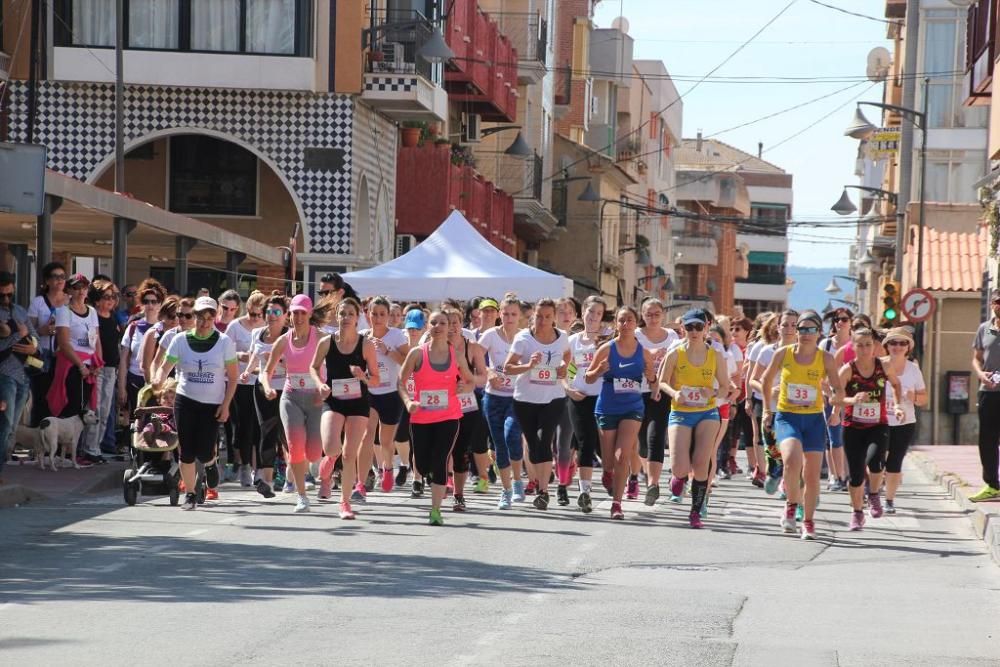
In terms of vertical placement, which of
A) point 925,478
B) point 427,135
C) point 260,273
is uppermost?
point 427,135

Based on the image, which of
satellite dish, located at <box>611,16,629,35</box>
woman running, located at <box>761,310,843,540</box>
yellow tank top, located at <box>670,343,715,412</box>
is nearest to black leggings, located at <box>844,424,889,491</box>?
woman running, located at <box>761,310,843,540</box>

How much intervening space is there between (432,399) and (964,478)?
28.3 feet

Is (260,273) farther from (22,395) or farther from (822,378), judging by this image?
(822,378)

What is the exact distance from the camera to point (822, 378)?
48.3 ft

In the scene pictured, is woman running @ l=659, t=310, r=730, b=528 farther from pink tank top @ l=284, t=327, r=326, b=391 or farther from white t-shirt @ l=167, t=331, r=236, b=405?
white t-shirt @ l=167, t=331, r=236, b=405

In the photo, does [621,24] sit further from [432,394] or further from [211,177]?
[432,394]

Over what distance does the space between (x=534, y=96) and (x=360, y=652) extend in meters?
46.4

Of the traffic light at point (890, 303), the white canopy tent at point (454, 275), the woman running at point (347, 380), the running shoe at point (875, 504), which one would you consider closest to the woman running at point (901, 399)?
the running shoe at point (875, 504)

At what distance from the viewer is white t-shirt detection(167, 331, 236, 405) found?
15.2 meters

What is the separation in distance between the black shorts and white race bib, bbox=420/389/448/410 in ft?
6.97

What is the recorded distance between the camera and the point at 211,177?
109ft

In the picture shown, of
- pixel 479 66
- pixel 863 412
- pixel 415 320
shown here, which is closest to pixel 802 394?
pixel 863 412

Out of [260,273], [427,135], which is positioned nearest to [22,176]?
[260,273]

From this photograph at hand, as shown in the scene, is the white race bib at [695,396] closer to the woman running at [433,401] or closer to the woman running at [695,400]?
the woman running at [695,400]
